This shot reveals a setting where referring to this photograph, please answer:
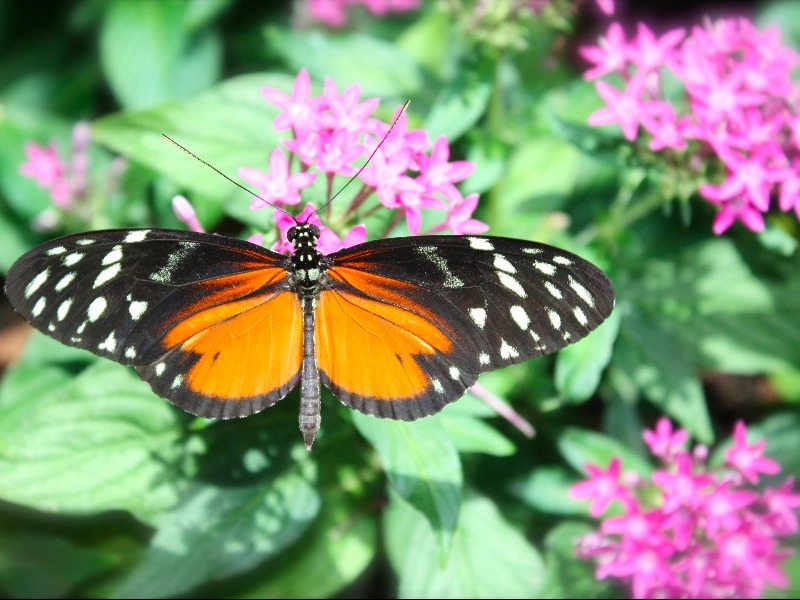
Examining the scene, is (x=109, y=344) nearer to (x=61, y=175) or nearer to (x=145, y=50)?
(x=61, y=175)

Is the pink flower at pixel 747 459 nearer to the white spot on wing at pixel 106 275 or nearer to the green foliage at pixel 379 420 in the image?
the green foliage at pixel 379 420

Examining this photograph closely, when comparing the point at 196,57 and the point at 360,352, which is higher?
the point at 196,57

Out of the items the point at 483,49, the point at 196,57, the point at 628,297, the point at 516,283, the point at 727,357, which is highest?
the point at 196,57

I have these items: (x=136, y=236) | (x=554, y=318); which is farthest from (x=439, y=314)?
(x=136, y=236)

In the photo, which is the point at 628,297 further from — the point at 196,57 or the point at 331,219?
the point at 196,57

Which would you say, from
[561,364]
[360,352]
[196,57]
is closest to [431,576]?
[561,364]

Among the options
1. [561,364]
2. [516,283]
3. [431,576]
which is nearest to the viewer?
[516,283]
